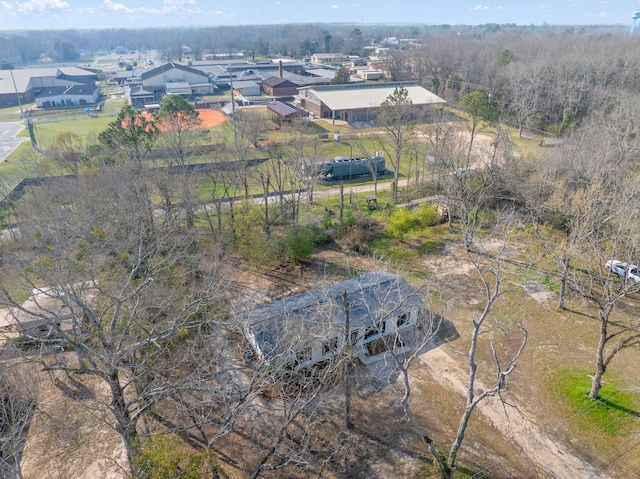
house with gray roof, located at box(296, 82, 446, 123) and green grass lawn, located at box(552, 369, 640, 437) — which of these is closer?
green grass lawn, located at box(552, 369, 640, 437)

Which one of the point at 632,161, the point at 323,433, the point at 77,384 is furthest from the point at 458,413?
the point at 632,161

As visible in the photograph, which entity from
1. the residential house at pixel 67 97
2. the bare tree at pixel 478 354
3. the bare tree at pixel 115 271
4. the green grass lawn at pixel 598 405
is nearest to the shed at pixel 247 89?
the residential house at pixel 67 97

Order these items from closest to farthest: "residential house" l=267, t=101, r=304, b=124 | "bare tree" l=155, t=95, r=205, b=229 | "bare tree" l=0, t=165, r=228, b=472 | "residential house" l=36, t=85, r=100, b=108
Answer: "bare tree" l=0, t=165, r=228, b=472 → "bare tree" l=155, t=95, r=205, b=229 → "residential house" l=267, t=101, r=304, b=124 → "residential house" l=36, t=85, r=100, b=108

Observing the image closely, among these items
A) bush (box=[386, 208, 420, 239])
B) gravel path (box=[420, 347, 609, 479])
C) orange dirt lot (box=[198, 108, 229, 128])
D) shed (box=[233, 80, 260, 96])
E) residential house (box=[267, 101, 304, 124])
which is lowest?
gravel path (box=[420, 347, 609, 479])

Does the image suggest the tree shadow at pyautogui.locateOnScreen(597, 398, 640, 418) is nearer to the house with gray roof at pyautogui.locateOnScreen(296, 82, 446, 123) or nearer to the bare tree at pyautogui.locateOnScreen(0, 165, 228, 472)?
the bare tree at pyautogui.locateOnScreen(0, 165, 228, 472)

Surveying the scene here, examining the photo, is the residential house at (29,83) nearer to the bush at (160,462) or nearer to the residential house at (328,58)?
the residential house at (328,58)

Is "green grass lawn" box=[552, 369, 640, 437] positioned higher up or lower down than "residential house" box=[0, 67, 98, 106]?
lower down

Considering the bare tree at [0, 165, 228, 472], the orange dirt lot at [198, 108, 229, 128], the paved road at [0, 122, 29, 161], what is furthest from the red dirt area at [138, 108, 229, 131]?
the bare tree at [0, 165, 228, 472]

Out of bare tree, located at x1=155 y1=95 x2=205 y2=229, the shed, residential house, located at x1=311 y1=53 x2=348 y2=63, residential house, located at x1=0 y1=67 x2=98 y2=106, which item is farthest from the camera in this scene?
residential house, located at x1=311 y1=53 x2=348 y2=63
